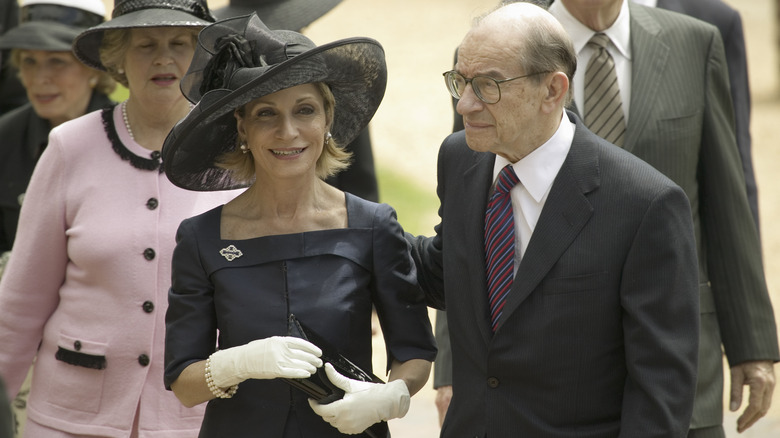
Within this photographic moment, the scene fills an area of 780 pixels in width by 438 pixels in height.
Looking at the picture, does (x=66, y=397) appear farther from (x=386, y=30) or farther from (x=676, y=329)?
(x=386, y=30)

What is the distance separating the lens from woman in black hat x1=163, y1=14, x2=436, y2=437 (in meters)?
2.98

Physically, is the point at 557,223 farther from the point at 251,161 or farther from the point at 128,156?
the point at 128,156

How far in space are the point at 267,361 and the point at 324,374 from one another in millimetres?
157

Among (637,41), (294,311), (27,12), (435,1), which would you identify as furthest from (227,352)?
(435,1)

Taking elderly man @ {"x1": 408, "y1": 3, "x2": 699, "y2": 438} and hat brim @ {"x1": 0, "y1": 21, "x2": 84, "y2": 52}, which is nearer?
elderly man @ {"x1": 408, "y1": 3, "x2": 699, "y2": 438}

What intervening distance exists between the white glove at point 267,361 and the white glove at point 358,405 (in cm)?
8

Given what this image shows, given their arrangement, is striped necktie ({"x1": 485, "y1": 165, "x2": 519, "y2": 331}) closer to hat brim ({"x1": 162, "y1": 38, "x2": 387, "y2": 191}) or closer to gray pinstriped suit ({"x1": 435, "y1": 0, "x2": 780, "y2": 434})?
hat brim ({"x1": 162, "y1": 38, "x2": 387, "y2": 191})

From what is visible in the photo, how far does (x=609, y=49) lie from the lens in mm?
3725

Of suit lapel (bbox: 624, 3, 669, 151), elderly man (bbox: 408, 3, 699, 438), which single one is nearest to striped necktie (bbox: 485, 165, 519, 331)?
elderly man (bbox: 408, 3, 699, 438)

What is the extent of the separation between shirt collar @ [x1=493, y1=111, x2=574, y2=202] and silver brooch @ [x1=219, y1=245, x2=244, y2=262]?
2.40ft

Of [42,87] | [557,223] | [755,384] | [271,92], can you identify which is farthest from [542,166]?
[42,87]

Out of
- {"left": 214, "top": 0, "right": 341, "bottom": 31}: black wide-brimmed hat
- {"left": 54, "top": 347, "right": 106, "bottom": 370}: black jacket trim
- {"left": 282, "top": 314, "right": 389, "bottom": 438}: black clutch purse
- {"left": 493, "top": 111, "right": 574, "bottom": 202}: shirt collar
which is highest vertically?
{"left": 493, "top": 111, "right": 574, "bottom": 202}: shirt collar

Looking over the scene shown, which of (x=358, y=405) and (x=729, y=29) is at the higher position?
(x=729, y=29)

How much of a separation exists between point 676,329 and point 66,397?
6.03 ft
